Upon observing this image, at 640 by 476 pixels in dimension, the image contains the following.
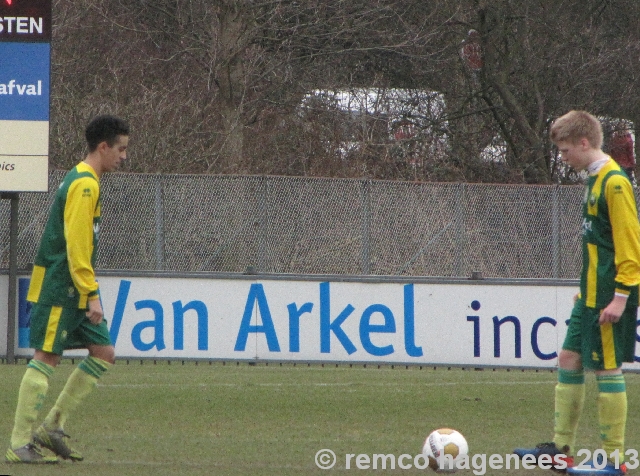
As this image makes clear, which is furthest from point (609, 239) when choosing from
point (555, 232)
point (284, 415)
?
point (555, 232)

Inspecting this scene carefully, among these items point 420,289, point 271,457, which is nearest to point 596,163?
point 271,457

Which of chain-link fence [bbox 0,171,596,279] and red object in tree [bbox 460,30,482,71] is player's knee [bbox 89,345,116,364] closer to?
chain-link fence [bbox 0,171,596,279]

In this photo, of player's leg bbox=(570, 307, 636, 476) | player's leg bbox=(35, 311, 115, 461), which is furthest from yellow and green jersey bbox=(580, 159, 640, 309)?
player's leg bbox=(35, 311, 115, 461)

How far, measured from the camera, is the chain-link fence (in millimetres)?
14680

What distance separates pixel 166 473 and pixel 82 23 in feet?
58.7

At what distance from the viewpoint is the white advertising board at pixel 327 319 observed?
12930 mm

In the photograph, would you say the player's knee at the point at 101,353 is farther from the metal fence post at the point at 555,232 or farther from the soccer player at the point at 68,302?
the metal fence post at the point at 555,232

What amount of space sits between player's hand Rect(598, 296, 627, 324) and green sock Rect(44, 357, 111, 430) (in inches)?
109

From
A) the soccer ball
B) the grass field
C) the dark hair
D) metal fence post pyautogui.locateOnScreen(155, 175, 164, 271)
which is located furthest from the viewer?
metal fence post pyautogui.locateOnScreen(155, 175, 164, 271)

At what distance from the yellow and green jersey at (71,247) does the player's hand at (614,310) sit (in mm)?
2701

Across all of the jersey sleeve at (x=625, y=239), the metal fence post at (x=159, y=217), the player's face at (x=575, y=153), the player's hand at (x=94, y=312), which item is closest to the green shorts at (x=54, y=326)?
the player's hand at (x=94, y=312)

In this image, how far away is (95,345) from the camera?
6.64m

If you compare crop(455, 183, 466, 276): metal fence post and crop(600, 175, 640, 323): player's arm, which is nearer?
crop(600, 175, 640, 323): player's arm

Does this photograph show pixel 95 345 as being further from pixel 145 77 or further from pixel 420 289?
pixel 145 77
